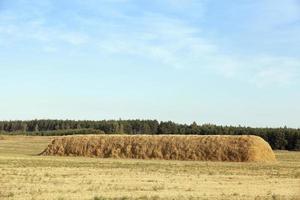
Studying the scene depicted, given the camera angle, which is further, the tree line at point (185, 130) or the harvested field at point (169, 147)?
the tree line at point (185, 130)

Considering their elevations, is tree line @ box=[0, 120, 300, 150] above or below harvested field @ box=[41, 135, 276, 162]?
above

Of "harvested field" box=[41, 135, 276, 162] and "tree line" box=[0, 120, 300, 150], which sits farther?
"tree line" box=[0, 120, 300, 150]

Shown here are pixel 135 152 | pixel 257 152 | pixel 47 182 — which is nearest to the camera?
pixel 47 182

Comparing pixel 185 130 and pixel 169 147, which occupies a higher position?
pixel 185 130

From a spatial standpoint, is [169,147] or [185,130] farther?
[185,130]

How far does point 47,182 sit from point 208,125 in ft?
416

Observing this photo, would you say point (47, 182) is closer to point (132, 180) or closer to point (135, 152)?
point (132, 180)

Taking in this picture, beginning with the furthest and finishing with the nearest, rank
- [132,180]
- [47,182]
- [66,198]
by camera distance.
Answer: [132,180]
[47,182]
[66,198]

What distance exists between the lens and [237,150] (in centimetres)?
6762

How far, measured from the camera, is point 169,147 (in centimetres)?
7100

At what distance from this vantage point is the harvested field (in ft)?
221

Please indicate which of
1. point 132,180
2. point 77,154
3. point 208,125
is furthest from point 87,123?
point 132,180

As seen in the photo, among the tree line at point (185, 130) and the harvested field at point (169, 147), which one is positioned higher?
the tree line at point (185, 130)

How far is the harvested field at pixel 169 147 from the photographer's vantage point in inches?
2650
